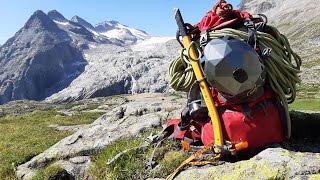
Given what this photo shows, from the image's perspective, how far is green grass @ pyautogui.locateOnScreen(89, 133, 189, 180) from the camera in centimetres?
768

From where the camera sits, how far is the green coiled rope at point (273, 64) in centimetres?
706

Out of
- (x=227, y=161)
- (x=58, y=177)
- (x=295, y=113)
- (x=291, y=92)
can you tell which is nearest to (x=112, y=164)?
(x=58, y=177)

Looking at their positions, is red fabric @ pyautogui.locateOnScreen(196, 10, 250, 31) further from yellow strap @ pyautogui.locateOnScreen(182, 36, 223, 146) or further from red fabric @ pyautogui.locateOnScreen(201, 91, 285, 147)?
red fabric @ pyautogui.locateOnScreen(201, 91, 285, 147)

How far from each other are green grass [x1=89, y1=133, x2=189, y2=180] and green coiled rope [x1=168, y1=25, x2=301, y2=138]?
4.62ft

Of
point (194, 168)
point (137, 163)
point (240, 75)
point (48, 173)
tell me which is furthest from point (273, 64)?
point (48, 173)

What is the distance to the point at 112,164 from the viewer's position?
26.2 feet

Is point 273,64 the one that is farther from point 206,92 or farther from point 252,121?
point 206,92

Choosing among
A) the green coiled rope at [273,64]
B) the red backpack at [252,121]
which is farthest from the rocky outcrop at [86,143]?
the red backpack at [252,121]

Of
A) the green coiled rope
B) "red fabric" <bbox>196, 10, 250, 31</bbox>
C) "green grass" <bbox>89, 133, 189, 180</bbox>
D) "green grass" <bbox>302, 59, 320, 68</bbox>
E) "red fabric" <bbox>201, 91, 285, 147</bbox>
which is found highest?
"red fabric" <bbox>196, 10, 250, 31</bbox>

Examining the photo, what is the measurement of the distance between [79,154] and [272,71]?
18.4ft

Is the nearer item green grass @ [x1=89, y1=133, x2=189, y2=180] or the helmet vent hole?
the helmet vent hole

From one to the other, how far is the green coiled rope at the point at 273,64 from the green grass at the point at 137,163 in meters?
1.41

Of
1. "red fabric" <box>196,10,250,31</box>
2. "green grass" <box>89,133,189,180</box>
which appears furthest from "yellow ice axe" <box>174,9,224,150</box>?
"green grass" <box>89,133,189,180</box>

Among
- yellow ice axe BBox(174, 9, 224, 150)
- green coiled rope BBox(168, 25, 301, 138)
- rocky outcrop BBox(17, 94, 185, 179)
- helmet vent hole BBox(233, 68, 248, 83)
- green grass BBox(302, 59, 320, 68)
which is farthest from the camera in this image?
green grass BBox(302, 59, 320, 68)
